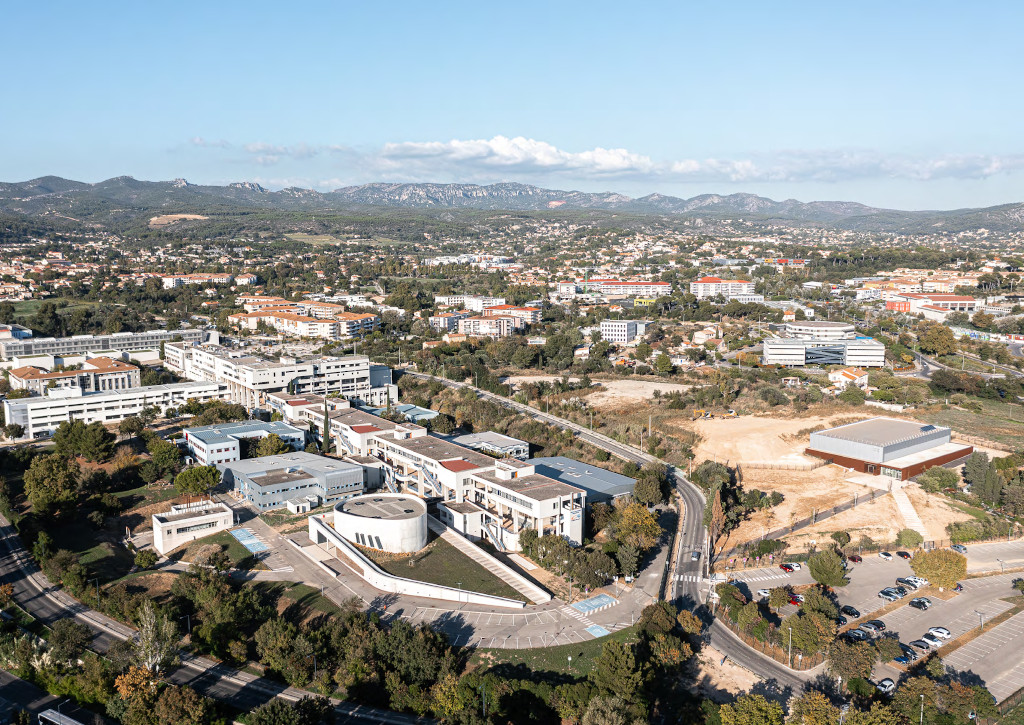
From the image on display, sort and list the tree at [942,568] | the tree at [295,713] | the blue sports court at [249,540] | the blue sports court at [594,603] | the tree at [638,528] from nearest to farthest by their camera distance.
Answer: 1. the tree at [295,713]
2. the blue sports court at [594,603]
3. the tree at [942,568]
4. the tree at [638,528]
5. the blue sports court at [249,540]

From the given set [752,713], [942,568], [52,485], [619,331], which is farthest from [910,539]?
[619,331]

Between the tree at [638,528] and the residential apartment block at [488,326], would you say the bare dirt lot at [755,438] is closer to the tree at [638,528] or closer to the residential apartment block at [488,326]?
the tree at [638,528]

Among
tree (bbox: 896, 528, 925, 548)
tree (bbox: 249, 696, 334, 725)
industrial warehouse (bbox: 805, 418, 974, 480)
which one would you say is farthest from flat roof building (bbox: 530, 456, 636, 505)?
tree (bbox: 249, 696, 334, 725)

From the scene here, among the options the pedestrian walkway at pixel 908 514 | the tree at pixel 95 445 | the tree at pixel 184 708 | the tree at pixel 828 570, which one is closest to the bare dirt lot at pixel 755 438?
the pedestrian walkway at pixel 908 514

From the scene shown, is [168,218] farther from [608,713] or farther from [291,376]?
[608,713]

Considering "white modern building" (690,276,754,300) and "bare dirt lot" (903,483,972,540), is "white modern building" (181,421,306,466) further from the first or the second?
"white modern building" (690,276,754,300)

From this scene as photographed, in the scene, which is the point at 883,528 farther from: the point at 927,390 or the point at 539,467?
the point at 927,390
